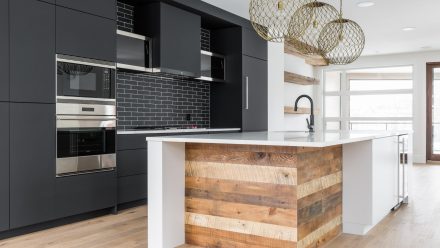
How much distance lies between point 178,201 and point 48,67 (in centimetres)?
164

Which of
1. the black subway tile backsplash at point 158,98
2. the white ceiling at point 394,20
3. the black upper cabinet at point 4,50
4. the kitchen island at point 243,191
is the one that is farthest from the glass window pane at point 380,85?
the black upper cabinet at point 4,50

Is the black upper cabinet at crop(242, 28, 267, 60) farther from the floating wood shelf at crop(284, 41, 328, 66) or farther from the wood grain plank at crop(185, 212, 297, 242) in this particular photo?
the wood grain plank at crop(185, 212, 297, 242)

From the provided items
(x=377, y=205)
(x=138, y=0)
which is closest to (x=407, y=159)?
(x=377, y=205)

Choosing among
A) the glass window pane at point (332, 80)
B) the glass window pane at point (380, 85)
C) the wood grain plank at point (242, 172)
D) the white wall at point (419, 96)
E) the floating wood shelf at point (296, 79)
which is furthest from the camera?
the glass window pane at point (332, 80)

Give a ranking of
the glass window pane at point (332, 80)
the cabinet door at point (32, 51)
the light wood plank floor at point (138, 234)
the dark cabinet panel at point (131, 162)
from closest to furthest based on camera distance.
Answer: the light wood plank floor at point (138, 234)
the cabinet door at point (32, 51)
the dark cabinet panel at point (131, 162)
the glass window pane at point (332, 80)

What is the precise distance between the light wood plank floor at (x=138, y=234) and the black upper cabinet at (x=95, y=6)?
1.96 m

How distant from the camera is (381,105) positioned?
33.3 ft

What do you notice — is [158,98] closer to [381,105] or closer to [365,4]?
[365,4]

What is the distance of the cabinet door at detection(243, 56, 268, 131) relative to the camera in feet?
20.4

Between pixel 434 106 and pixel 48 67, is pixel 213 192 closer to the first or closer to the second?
pixel 48 67

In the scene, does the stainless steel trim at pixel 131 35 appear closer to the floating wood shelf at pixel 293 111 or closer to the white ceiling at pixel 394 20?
the white ceiling at pixel 394 20

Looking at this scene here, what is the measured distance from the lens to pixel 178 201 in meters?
3.16

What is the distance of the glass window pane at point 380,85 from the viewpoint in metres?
9.86

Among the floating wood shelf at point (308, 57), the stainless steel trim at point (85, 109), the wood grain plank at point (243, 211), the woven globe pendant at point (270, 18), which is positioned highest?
the floating wood shelf at point (308, 57)
